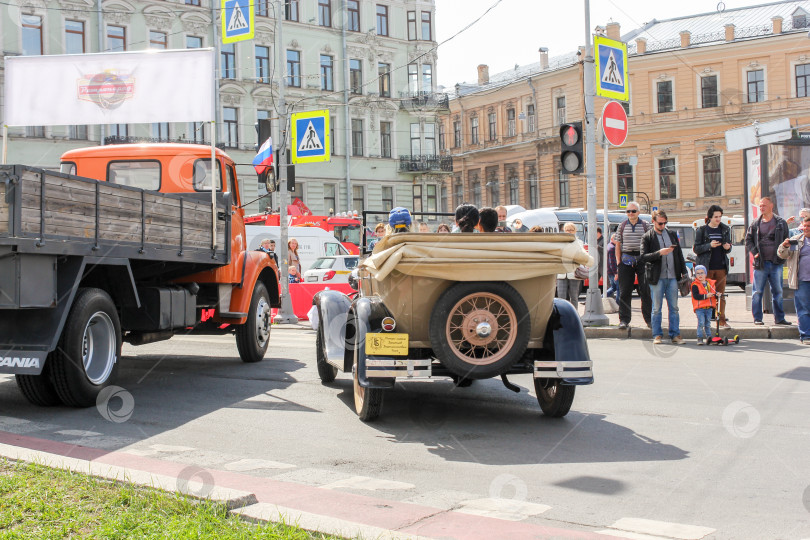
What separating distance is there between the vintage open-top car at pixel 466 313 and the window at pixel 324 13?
42364 millimetres

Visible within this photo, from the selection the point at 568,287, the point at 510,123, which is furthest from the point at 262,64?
the point at 568,287

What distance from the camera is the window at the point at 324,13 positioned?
46469mm

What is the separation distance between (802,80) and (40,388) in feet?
167

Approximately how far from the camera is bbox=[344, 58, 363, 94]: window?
4734cm

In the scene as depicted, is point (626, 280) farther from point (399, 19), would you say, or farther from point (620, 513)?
point (399, 19)

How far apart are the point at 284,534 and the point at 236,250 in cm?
707

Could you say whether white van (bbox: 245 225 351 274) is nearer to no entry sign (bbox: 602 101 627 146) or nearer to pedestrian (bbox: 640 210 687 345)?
no entry sign (bbox: 602 101 627 146)

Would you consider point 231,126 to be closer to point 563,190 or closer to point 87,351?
point 563,190

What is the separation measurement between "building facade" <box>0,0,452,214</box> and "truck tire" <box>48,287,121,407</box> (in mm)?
31313

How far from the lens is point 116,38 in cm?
3947

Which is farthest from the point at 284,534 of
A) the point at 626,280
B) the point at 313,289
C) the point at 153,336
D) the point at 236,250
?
the point at 313,289

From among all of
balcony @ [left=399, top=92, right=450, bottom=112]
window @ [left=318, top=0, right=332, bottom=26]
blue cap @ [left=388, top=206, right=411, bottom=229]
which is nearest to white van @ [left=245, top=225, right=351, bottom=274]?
blue cap @ [left=388, top=206, right=411, bottom=229]

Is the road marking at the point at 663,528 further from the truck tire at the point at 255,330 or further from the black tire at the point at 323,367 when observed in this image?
the truck tire at the point at 255,330

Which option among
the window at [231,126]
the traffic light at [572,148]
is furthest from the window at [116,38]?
the traffic light at [572,148]
